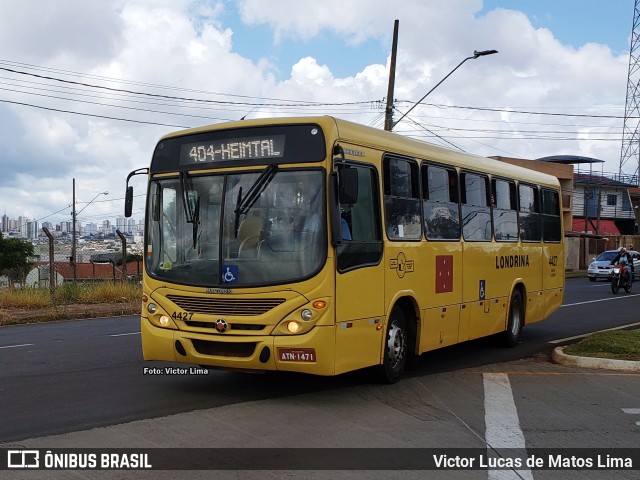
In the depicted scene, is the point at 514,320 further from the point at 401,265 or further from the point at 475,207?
the point at 401,265

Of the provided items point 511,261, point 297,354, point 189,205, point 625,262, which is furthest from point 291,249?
point 625,262

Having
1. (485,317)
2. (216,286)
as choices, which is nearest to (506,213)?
(485,317)

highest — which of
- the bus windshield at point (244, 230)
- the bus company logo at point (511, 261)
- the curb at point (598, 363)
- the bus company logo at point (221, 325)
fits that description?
the bus windshield at point (244, 230)

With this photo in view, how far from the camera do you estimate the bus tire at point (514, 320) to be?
45.6ft

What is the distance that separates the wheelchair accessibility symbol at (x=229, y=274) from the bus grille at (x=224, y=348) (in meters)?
0.68

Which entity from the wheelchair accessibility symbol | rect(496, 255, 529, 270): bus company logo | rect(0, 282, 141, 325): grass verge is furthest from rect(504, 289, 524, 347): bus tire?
rect(0, 282, 141, 325): grass verge

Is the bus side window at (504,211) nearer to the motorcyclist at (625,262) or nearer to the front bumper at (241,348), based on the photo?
the front bumper at (241,348)

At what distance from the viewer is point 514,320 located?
14.1 meters

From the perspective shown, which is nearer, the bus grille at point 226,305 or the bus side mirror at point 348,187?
the bus side mirror at point 348,187

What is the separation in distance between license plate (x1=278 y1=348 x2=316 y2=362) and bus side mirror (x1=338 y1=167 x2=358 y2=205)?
A: 161 centimetres

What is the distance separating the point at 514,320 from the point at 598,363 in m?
2.75

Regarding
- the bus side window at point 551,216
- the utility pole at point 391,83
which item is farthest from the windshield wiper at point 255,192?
the utility pole at point 391,83

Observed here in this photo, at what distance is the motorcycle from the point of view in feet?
95.8

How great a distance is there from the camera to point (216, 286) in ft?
28.6
